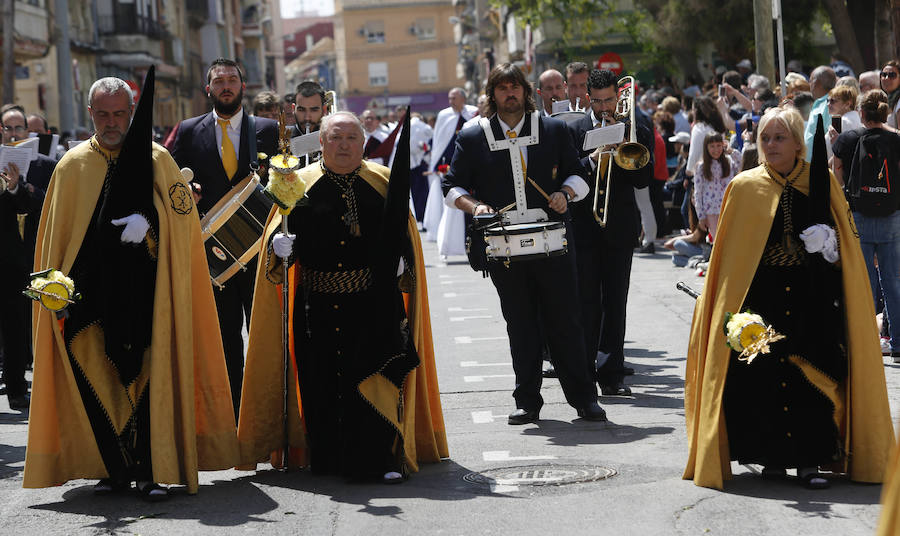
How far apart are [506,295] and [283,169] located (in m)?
1.91

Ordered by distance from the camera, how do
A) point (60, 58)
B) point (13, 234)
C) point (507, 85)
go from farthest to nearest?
point (60, 58)
point (13, 234)
point (507, 85)

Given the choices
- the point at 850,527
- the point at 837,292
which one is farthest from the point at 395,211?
the point at 850,527

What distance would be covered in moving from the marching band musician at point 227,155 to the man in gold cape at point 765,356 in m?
2.84

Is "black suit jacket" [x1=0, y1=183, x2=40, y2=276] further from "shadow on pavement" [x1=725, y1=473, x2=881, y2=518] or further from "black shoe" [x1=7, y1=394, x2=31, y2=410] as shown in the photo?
"shadow on pavement" [x1=725, y1=473, x2=881, y2=518]

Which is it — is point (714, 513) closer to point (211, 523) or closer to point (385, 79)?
point (211, 523)

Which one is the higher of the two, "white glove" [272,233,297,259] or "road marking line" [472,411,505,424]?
"white glove" [272,233,297,259]

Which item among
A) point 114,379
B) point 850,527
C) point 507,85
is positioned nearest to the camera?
point 850,527

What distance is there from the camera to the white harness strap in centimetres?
836

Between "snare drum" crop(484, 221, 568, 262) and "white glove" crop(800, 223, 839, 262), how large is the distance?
1.79 meters

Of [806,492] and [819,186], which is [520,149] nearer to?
[819,186]

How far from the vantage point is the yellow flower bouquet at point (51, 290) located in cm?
666

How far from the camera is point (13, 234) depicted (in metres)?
10.7

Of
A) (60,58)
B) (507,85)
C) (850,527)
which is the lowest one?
(850,527)

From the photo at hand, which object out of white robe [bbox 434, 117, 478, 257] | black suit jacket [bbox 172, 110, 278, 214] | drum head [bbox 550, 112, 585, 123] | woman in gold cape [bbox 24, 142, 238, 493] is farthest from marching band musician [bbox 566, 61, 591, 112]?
white robe [bbox 434, 117, 478, 257]
